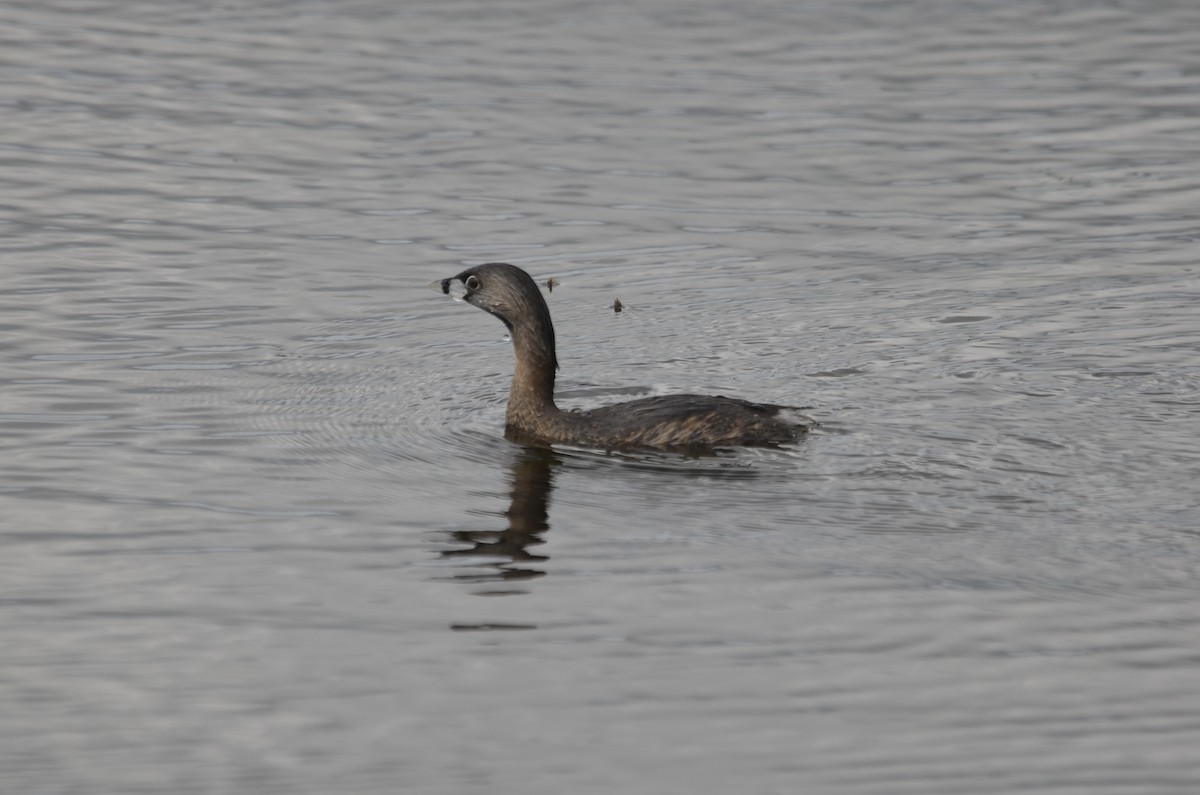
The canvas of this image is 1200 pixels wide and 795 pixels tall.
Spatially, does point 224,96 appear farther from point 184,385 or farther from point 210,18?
point 184,385

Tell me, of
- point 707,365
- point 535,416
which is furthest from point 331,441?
point 707,365

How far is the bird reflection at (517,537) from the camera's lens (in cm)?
962

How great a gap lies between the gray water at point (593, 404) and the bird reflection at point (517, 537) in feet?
0.12

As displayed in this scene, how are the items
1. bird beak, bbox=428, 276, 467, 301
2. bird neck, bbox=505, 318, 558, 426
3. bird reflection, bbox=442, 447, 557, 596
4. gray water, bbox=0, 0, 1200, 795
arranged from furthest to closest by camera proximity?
1. bird beak, bbox=428, 276, 467, 301
2. bird neck, bbox=505, 318, 558, 426
3. bird reflection, bbox=442, 447, 557, 596
4. gray water, bbox=0, 0, 1200, 795

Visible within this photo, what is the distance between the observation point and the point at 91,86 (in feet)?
78.3

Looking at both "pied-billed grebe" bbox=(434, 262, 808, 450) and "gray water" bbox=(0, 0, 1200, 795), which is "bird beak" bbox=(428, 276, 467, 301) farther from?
"gray water" bbox=(0, 0, 1200, 795)

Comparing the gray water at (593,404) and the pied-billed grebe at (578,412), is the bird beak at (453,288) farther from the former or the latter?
the gray water at (593,404)

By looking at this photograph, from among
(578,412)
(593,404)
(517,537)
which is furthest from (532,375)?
(517,537)

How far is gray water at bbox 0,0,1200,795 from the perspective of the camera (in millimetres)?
7738

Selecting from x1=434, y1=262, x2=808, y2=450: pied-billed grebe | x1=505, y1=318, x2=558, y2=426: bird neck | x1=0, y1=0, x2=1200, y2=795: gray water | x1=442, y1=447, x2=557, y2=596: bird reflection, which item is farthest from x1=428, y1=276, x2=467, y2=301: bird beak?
x1=442, y1=447, x2=557, y2=596: bird reflection

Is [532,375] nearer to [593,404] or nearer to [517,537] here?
[593,404]

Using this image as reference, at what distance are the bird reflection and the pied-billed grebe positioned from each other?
59cm

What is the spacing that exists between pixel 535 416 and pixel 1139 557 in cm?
444

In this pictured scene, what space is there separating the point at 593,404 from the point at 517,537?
10.9ft
